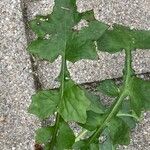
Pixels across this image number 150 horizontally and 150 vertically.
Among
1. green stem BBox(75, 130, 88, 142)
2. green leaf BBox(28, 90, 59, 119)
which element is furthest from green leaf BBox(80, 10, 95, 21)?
green stem BBox(75, 130, 88, 142)

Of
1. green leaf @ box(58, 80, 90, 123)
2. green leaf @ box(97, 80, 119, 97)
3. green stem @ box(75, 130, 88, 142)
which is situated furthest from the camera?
green stem @ box(75, 130, 88, 142)

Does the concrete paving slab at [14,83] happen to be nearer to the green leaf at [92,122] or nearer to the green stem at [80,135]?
the green stem at [80,135]

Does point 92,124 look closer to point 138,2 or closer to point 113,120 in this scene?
point 113,120

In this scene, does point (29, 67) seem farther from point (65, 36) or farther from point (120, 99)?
point (120, 99)

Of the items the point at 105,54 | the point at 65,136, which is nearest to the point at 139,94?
the point at 65,136

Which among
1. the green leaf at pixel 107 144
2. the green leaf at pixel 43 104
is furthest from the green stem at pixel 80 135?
the green leaf at pixel 43 104

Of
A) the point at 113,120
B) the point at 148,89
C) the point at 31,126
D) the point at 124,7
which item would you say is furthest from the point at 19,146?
the point at 124,7

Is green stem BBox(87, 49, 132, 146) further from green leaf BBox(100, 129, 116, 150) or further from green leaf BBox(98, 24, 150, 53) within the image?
green leaf BBox(100, 129, 116, 150)
